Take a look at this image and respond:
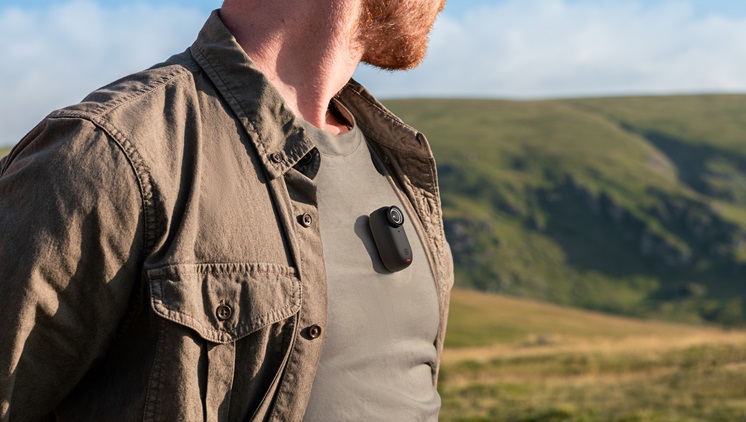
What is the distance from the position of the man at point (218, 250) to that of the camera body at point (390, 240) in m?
0.04

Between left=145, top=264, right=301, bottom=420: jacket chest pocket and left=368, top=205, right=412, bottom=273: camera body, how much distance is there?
1.51 feet

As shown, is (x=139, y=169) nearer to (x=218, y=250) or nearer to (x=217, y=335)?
(x=218, y=250)

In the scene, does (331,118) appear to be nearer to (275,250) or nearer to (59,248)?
(275,250)

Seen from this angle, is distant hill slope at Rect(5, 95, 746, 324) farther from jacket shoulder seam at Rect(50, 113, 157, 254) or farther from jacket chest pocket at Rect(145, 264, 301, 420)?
jacket shoulder seam at Rect(50, 113, 157, 254)

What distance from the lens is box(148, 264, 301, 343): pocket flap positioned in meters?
2.43

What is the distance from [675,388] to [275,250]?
59.4ft


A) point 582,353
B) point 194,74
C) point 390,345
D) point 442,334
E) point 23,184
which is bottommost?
point 582,353

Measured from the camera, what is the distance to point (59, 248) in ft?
7.64

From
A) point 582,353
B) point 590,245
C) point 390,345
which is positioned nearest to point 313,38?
point 390,345

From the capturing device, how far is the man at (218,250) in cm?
237

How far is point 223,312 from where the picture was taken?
2.54 meters

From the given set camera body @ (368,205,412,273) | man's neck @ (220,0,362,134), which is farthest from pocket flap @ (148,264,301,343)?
man's neck @ (220,0,362,134)

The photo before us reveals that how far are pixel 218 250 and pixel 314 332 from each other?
401 millimetres

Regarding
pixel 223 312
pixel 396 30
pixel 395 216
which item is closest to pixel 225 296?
pixel 223 312
